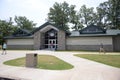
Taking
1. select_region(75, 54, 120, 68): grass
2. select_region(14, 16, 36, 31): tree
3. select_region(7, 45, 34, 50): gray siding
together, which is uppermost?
select_region(14, 16, 36, 31): tree

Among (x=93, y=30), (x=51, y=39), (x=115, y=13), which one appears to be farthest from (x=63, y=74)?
(x=115, y=13)

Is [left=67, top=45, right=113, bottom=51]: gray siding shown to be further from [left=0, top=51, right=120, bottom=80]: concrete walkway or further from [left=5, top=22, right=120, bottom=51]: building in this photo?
[left=0, top=51, right=120, bottom=80]: concrete walkway

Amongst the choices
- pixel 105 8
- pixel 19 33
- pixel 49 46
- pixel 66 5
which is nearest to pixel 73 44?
pixel 49 46

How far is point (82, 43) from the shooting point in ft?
99.1

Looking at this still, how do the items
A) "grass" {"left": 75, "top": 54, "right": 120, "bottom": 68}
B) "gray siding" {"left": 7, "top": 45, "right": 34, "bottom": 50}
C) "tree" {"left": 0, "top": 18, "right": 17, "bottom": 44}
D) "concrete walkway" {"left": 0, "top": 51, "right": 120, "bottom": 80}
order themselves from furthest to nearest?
"tree" {"left": 0, "top": 18, "right": 17, "bottom": 44}, "gray siding" {"left": 7, "top": 45, "right": 34, "bottom": 50}, "grass" {"left": 75, "top": 54, "right": 120, "bottom": 68}, "concrete walkway" {"left": 0, "top": 51, "right": 120, "bottom": 80}

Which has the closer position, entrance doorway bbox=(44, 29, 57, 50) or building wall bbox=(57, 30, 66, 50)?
building wall bbox=(57, 30, 66, 50)

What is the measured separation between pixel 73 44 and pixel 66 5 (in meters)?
26.4

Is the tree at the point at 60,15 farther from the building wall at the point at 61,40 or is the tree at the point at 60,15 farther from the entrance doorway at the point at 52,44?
the building wall at the point at 61,40

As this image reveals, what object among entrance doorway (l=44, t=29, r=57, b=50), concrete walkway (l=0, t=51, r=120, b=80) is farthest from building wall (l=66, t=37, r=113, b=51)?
concrete walkway (l=0, t=51, r=120, b=80)

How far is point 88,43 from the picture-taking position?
1176 inches

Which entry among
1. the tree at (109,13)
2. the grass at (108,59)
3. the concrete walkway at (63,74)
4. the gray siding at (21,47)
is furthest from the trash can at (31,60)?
the tree at (109,13)

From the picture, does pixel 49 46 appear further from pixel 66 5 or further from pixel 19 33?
pixel 66 5

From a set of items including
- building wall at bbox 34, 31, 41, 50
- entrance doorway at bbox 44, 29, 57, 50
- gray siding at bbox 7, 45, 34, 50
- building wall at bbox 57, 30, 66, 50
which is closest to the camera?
building wall at bbox 57, 30, 66, 50

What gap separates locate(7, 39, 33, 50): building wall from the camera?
33.7 metres
